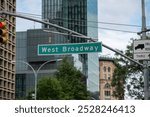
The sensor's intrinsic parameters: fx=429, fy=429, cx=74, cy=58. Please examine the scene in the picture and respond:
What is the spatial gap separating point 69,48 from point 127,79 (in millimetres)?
39615

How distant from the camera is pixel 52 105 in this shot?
25.1 feet

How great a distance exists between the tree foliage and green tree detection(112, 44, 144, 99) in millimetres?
4920

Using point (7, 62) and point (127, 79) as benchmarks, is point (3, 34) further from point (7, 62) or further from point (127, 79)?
point (7, 62)

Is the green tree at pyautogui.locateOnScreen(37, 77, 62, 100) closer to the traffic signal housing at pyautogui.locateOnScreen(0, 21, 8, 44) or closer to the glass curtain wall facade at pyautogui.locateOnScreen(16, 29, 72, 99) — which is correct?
the traffic signal housing at pyautogui.locateOnScreen(0, 21, 8, 44)

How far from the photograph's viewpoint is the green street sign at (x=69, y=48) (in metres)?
20.0

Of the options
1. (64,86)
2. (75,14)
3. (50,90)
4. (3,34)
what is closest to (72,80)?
(64,86)

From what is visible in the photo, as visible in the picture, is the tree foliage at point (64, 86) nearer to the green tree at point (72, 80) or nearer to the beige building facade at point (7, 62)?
the green tree at point (72, 80)

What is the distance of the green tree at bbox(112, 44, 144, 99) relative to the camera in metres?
57.2

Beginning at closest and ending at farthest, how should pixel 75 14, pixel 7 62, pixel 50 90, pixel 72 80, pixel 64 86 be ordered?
pixel 50 90 → pixel 64 86 → pixel 72 80 → pixel 7 62 → pixel 75 14

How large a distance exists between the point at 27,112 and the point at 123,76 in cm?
5166

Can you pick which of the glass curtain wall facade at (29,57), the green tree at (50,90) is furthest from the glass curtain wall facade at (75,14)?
the green tree at (50,90)

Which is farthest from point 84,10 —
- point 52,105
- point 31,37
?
point 52,105

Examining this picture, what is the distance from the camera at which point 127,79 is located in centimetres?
5878

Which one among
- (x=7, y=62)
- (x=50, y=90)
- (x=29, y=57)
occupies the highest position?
(x=29, y=57)
